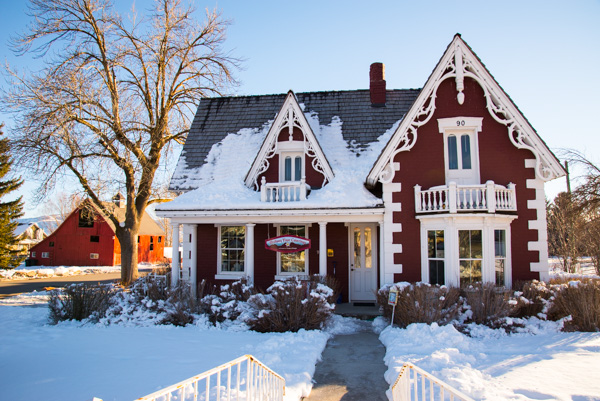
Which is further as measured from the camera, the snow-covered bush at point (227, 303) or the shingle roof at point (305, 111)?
the shingle roof at point (305, 111)

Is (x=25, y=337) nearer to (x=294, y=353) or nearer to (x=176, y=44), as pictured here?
(x=294, y=353)

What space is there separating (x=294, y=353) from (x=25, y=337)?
7.08 m

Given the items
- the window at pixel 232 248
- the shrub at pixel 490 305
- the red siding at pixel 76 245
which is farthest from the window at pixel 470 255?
the red siding at pixel 76 245

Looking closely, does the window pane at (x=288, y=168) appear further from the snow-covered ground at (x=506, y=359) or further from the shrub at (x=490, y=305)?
the shrub at (x=490, y=305)

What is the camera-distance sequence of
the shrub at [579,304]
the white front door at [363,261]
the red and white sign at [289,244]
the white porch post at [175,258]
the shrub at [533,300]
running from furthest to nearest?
the white front door at [363,261], the white porch post at [175,258], the red and white sign at [289,244], the shrub at [533,300], the shrub at [579,304]

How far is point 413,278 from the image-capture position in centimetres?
1180

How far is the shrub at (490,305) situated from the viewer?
9.52 metres

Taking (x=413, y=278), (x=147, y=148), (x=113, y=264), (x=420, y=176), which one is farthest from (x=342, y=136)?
(x=113, y=264)

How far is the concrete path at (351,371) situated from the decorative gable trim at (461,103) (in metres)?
5.40

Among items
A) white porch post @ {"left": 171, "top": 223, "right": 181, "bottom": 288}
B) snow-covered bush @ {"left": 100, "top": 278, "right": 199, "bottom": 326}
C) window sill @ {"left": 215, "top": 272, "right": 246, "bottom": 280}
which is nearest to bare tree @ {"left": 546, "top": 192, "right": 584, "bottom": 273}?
window sill @ {"left": 215, "top": 272, "right": 246, "bottom": 280}

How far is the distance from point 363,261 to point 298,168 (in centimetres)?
431

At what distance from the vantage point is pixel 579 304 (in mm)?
9109

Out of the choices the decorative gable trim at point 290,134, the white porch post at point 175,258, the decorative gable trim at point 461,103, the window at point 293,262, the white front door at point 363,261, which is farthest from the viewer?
the window at point 293,262

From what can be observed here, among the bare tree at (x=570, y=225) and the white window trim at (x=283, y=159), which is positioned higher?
the white window trim at (x=283, y=159)
